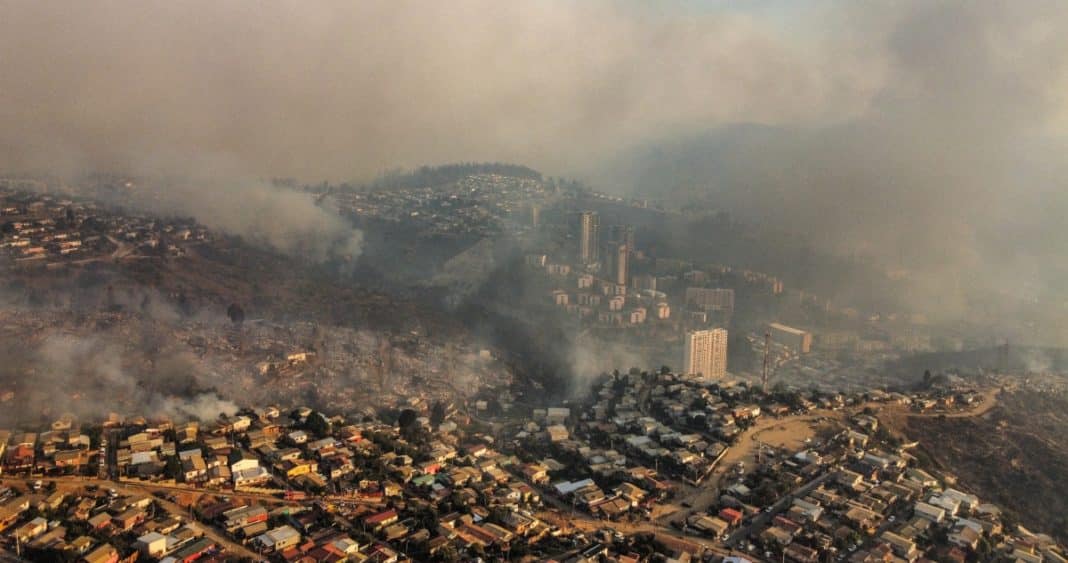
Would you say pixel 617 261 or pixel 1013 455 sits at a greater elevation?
pixel 617 261

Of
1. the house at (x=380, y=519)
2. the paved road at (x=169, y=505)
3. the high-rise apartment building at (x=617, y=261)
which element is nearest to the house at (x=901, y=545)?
the house at (x=380, y=519)

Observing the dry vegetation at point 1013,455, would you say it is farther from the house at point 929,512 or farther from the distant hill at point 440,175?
the distant hill at point 440,175

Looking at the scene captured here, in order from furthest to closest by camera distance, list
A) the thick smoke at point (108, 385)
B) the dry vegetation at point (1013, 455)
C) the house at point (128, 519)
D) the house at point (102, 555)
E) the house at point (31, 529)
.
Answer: the thick smoke at point (108, 385)
the dry vegetation at point (1013, 455)
the house at point (128, 519)
the house at point (31, 529)
the house at point (102, 555)

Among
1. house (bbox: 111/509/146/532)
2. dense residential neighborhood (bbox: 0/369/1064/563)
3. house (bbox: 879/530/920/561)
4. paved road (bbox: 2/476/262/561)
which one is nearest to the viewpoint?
paved road (bbox: 2/476/262/561)

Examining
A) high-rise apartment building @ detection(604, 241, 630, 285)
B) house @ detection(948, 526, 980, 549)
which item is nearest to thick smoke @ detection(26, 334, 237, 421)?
house @ detection(948, 526, 980, 549)

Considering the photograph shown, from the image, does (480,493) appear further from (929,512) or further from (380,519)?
(929,512)

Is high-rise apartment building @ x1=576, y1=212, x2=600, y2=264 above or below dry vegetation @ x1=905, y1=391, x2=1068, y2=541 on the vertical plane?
above

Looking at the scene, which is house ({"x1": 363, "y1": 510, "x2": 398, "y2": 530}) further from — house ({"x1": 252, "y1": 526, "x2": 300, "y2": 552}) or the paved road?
the paved road

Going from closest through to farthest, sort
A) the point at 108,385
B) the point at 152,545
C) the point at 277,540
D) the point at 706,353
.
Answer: the point at 152,545
the point at 277,540
the point at 108,385
the point at 706,353

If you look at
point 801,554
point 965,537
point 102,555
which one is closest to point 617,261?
point 965,537
